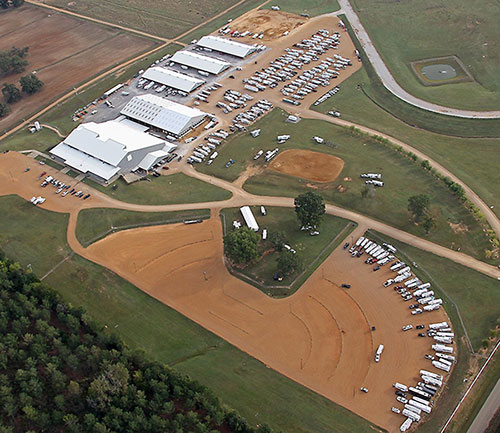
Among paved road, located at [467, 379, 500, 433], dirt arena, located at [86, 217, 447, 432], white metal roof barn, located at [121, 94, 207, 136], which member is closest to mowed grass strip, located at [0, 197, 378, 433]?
dirt arena, located at [86, 217, 447, 432]

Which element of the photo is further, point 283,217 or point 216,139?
point 216,139

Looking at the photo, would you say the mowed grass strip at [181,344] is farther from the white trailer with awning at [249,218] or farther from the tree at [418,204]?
the tree at [418,204]

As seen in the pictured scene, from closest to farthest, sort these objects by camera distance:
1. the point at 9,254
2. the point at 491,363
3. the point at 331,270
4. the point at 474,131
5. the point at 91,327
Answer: the point at 491,363
the point at 91,327
the point at 331,270
the point at 9,254
the point at 474,131

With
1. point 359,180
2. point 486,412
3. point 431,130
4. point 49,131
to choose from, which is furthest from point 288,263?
point 49,131

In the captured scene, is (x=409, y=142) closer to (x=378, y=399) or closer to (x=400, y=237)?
(x=400, y=237)

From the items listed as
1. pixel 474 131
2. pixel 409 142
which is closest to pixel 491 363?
pixel 409 142

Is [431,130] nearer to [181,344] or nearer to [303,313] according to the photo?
[303,313]
